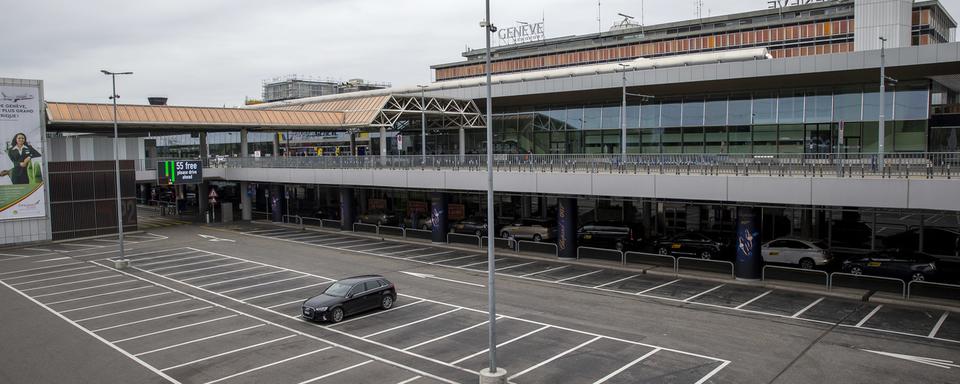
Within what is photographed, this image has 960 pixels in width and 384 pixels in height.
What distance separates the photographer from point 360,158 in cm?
4172

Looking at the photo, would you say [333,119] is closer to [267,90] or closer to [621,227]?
[621,227]

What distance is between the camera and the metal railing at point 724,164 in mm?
21281

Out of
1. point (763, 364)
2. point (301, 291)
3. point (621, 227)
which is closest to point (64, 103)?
point (301, 291)

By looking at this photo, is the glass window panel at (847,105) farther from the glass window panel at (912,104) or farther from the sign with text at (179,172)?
the sign with text at (179,172)

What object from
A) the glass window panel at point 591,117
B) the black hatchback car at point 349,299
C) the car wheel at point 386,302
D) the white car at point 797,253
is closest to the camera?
the black hatchback car at point 349,299

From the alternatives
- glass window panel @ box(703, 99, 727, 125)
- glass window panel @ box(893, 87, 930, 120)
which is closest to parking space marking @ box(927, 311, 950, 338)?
glass window panel @ box(893, 87, 930, 120)

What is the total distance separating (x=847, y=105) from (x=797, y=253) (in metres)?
12.9

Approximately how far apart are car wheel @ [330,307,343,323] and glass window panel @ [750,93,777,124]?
29.2 metres

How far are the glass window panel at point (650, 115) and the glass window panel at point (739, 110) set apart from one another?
4718 mm

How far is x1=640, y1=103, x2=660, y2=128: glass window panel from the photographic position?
4303 cm

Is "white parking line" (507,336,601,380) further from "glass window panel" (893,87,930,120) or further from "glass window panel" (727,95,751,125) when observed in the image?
"glass window panel" (893,87,930,120)

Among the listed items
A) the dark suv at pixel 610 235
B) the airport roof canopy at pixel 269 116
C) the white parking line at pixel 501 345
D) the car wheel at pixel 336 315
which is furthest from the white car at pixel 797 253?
the airport roof canopy at pixel 269 116

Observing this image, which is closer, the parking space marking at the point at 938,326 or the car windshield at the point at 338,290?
the parking space marking at the point at 938,326

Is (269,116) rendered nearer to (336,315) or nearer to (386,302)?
(386,302)
